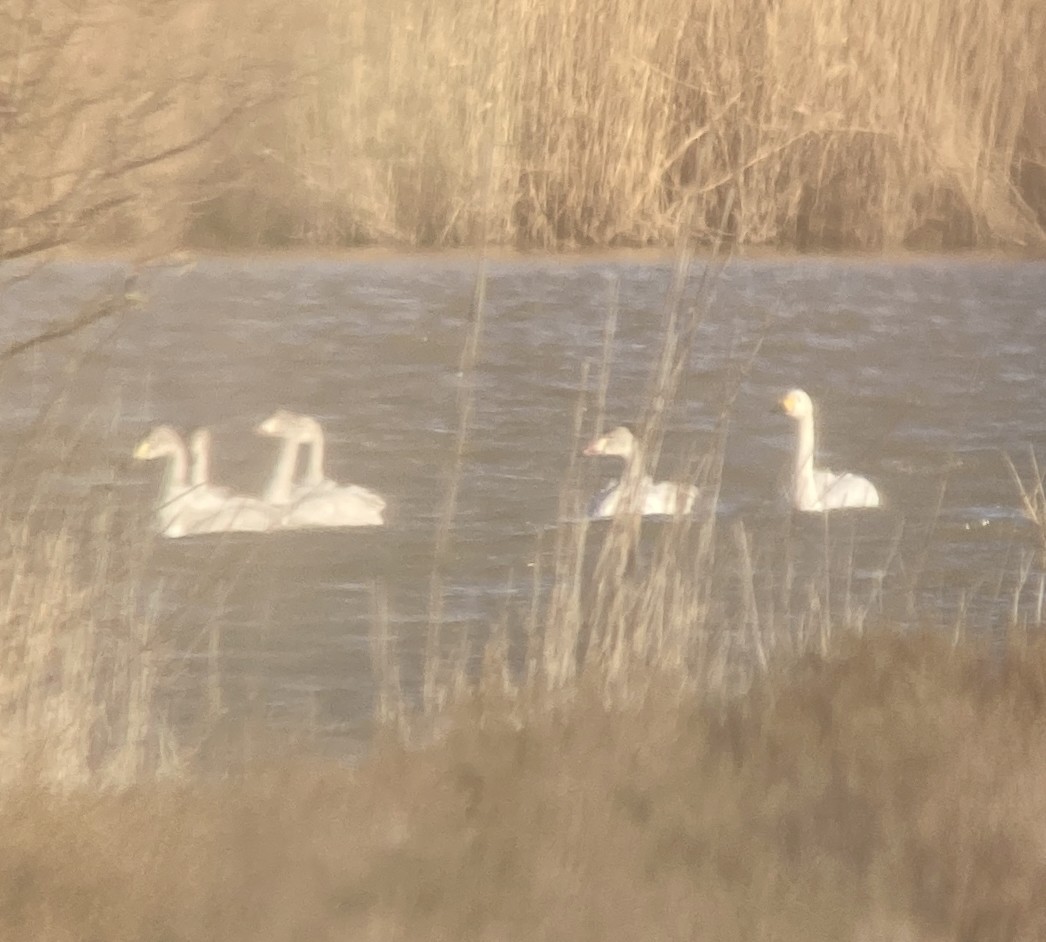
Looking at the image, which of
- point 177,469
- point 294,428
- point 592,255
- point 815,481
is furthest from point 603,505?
point 592,255

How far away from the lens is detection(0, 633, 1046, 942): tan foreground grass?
3.15 meters

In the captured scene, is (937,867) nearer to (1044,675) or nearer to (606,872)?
(606,872)

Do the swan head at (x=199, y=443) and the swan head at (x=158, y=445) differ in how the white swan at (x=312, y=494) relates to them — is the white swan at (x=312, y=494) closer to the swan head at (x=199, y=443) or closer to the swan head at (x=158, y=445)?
the swan head at (x=199, y=443)

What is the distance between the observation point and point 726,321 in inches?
527

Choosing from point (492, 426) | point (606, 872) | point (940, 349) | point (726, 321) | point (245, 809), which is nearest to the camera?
point (606, 872)

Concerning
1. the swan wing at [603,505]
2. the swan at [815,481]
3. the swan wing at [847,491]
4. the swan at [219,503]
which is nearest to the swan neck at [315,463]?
the swan at [219,503]

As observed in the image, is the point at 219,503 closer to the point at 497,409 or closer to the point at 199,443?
the point at 199,443

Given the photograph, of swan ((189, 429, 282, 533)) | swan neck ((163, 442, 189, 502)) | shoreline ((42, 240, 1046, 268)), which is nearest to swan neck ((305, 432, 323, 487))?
swan ((189, 429, 282, 533))

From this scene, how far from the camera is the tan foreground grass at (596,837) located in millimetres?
3154

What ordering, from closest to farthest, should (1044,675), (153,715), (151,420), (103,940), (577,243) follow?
(103,940) → (1044,675) → (153,715) → (577,243) → (151,420)

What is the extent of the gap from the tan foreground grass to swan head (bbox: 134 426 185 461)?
18.0 feet

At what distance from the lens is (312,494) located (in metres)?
9.56

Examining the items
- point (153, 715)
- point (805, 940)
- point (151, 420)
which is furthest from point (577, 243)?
point (805, 940)

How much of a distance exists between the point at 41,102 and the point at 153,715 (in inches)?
66.6
